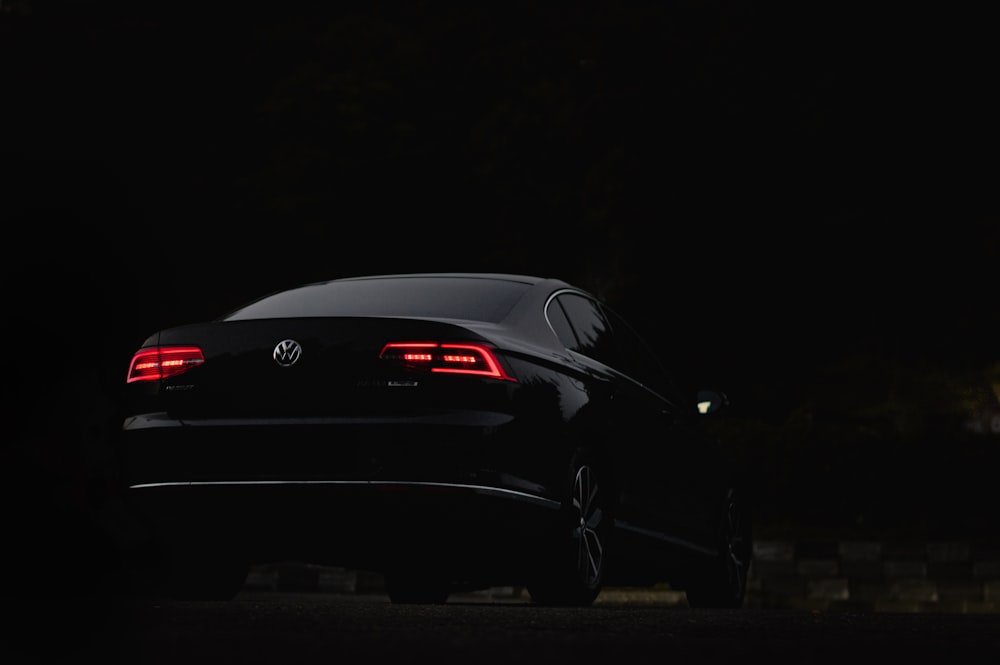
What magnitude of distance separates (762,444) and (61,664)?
16400 millimetres

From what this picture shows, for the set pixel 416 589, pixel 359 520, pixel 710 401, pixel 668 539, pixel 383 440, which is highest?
pixel 383 440

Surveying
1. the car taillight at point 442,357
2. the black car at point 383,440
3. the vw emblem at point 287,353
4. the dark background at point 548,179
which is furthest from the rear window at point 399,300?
the dark background at point 548,179

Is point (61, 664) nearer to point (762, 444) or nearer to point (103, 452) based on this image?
point (103, 452)

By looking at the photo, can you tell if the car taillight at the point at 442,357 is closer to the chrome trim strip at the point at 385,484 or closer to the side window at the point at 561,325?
the chrome trim strip at the point at 385,484

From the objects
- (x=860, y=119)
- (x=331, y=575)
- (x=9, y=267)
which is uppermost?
(x=860, y=119)

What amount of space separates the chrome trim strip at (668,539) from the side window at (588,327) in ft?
2.52

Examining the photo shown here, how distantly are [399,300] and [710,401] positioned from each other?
2594 millimetres

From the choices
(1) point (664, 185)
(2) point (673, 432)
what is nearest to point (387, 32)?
(1) point (664, 185)

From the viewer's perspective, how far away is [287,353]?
7566mm

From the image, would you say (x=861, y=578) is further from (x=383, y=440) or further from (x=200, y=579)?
(x=383, y=440)

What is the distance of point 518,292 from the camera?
8312 millimetres

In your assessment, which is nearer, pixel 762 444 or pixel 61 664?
pixel 61 664

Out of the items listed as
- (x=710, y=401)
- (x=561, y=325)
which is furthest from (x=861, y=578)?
(x=561, y=325)

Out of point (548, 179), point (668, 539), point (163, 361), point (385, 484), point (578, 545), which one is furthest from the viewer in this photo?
point (548, 179)
